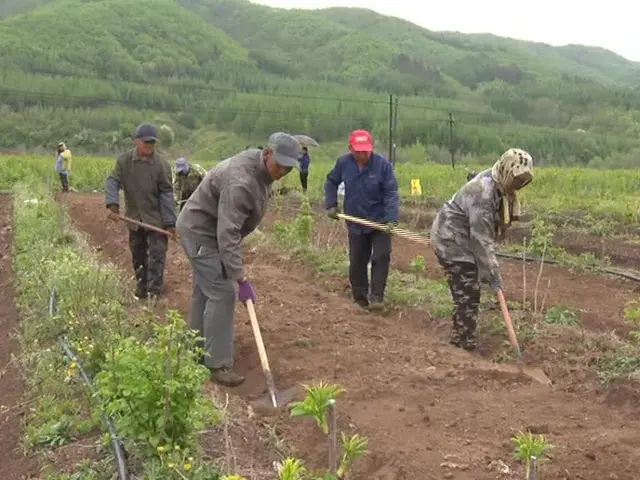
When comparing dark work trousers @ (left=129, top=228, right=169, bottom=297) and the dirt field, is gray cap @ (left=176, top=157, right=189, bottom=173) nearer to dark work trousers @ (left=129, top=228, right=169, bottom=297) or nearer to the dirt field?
the dirt field

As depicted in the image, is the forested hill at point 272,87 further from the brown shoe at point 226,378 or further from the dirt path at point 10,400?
the brown shoe at point 226,378

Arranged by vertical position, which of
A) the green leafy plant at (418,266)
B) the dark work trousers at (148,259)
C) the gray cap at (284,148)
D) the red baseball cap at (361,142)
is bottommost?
the green leafy plant at (418,266)

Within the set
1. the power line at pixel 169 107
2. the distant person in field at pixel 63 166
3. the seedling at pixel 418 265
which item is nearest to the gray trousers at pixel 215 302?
the seedling at pixel 418 265

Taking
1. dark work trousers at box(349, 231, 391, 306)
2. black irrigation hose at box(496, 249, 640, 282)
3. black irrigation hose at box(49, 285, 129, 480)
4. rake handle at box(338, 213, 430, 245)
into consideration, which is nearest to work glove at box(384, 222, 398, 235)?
rake handle at box(338, 213, 430, 245)

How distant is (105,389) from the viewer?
3.38 m

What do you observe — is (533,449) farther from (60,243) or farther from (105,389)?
(60,243)

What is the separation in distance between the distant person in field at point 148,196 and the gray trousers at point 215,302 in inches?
76.3

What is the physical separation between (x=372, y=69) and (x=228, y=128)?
127 feet

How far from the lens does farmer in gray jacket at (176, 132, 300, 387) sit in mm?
4848

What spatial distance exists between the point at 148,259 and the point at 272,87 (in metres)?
70.2

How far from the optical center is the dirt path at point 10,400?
13.1 ft

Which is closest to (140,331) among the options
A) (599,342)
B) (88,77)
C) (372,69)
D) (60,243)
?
(599,342)

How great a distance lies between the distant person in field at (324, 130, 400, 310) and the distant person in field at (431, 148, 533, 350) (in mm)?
1192

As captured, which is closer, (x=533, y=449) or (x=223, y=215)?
Answer: (x=533, y=449)
